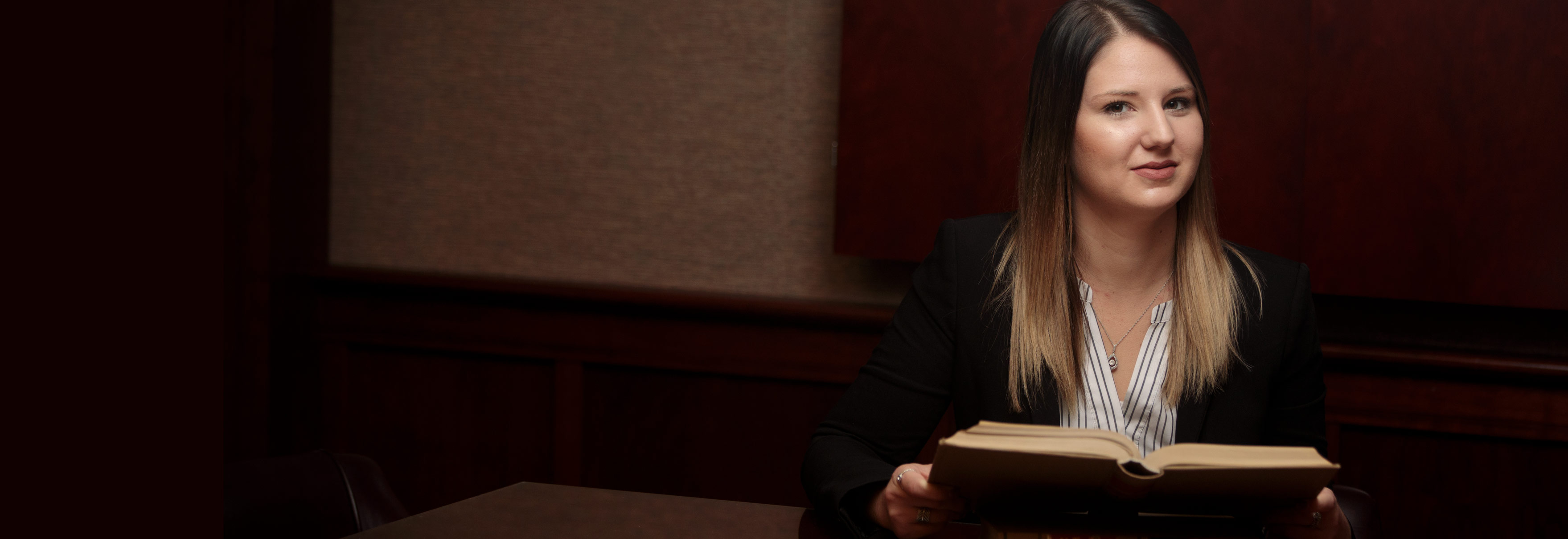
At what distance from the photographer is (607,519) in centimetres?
127

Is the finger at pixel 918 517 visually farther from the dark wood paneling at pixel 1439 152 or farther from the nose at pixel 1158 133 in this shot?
the dark wood paneling at pixel 1439 152

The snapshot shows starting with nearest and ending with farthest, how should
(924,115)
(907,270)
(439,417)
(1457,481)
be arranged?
(1457,481), (924,115), (907,270), (439,417)

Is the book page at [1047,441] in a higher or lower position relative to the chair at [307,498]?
higher

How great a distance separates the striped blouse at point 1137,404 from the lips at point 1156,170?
23cm

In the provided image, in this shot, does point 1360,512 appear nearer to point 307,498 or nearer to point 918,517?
point 918,517

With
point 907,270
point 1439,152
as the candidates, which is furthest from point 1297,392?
point 907,270

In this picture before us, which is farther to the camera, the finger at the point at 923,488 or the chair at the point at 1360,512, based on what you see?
the chair at the point at 1360,512

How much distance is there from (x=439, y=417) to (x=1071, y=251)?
204 cm

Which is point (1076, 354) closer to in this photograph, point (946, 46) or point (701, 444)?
point (946, 46)

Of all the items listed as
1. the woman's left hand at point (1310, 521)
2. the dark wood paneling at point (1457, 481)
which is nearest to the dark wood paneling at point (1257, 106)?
the dark wood paneling at point (1457, 481)

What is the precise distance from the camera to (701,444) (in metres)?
2.76

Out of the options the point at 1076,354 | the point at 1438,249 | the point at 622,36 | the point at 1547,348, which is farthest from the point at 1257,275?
the point at 622,36

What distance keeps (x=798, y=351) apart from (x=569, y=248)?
2.28 feet

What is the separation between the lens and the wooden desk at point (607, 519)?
3.97 ft
